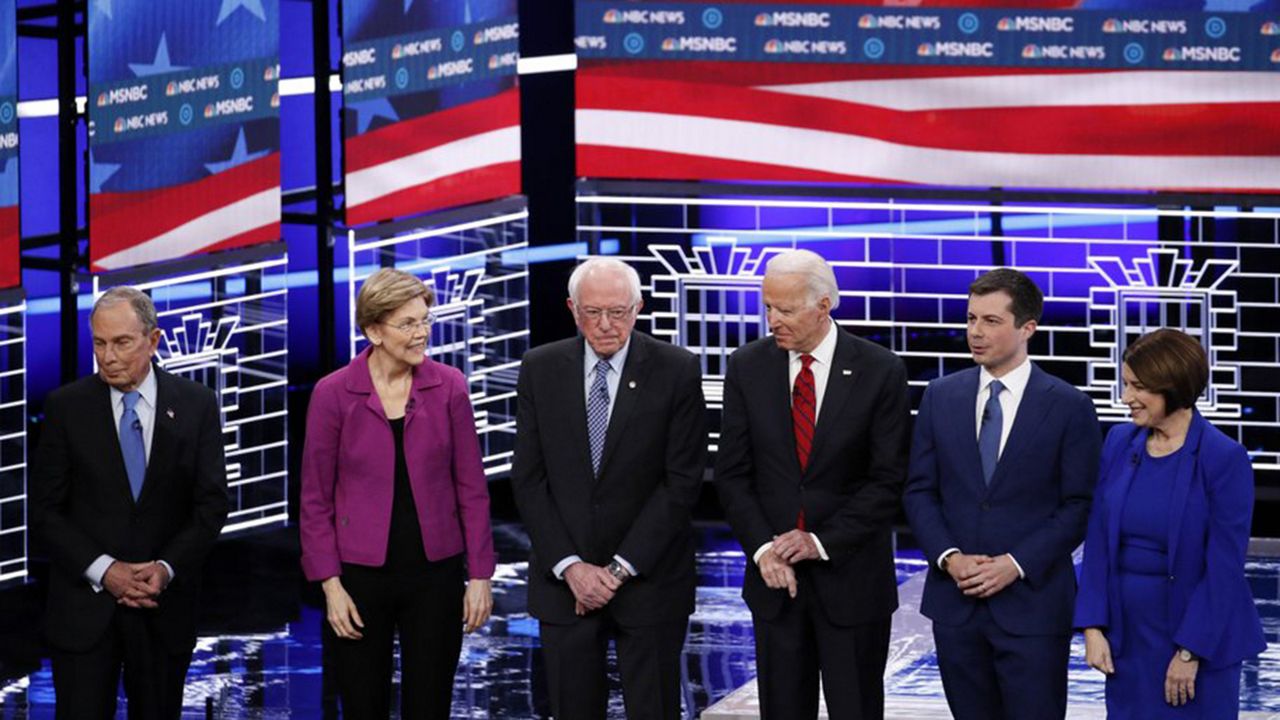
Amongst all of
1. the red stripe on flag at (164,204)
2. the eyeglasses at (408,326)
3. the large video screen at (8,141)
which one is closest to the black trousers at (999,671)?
the eyeglasses at (408,326)

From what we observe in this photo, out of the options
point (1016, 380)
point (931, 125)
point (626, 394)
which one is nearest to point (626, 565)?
point (626, 394)

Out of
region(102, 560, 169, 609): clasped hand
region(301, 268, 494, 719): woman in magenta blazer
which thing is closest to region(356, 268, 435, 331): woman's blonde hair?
region(301, 268, 494, 719): woman in magenta blazer

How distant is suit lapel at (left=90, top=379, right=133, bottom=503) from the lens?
476cm

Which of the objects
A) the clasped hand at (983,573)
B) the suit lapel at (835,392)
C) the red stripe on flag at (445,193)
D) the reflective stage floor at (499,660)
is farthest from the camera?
the red stripe on flag at (445,193)

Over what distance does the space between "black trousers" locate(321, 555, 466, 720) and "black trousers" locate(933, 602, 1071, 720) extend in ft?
3.63

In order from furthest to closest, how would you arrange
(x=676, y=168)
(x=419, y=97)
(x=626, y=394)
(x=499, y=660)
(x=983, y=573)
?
(x=676, y=168) < (x=419, y=97) < (x=499, y=660) < (x=626, y=394) < (x=983, y=573)

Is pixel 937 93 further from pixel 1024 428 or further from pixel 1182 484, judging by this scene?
pixel 1182 484

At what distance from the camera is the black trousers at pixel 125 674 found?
472 cm

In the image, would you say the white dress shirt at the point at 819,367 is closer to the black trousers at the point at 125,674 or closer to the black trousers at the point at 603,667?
the black trousers at the point at 603,667

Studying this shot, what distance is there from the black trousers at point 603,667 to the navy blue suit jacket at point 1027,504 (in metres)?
0.61

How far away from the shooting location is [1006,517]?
4.57 meters

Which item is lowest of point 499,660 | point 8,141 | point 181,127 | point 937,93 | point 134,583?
point 499,660

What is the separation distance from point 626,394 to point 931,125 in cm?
419

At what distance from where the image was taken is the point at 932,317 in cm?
877
